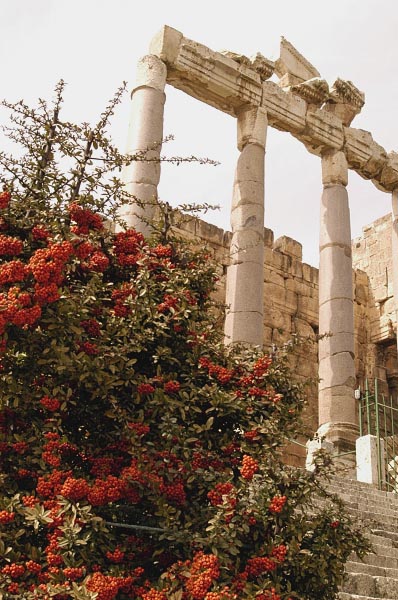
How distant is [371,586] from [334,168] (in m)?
11.5

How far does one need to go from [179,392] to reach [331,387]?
1080 cm

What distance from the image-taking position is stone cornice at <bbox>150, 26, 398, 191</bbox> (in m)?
14.6

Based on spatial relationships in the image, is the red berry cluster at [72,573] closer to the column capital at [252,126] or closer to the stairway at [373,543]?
the stairway at [373,543]

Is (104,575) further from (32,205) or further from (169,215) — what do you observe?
(169,215)

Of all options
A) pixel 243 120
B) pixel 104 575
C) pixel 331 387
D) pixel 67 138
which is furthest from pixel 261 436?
pixel 243 120

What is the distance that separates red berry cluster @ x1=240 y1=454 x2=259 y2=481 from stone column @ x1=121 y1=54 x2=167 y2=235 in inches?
343

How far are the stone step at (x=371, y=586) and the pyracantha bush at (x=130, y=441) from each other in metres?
2.01

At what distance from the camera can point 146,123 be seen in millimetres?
13625

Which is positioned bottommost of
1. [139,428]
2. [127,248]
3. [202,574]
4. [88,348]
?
[202,574]

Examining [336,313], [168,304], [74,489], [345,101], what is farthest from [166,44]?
[74,489]

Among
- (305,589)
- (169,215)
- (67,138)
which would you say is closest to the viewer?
(305,589)

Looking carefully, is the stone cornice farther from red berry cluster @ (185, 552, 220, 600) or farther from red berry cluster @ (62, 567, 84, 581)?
red berry cluster @ (62, 567, 84, 581)

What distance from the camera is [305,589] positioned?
4.29 m

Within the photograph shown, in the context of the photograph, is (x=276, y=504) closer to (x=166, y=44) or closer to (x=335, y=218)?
(x=166, y=44)
